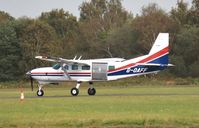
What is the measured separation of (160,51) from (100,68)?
16.8 feet

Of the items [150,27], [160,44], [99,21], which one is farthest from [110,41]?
[160,44]

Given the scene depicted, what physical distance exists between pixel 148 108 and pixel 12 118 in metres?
7.46

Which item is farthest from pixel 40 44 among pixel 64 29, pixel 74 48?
pixel 64 29

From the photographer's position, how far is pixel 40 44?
102188 mm

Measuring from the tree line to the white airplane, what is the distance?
45550 mm

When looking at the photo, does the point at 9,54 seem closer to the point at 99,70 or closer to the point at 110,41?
the point at 110,41

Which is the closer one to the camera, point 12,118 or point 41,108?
point 12,118

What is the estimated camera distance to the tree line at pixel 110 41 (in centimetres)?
9662

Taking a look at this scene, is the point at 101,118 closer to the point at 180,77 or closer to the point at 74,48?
the point at 180,77

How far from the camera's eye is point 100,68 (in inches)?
1893

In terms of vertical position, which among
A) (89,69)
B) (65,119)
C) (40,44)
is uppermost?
(40,44)

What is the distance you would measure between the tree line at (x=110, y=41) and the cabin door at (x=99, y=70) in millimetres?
47094

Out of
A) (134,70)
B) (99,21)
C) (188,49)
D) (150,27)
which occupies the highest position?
(99,21)

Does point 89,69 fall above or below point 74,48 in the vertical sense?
below
